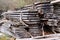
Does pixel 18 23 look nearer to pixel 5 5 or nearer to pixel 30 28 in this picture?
pixel 30 28

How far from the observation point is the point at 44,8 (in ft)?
22.2

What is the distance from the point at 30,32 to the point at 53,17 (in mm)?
1100

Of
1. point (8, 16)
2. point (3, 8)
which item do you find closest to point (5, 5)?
point (3, 8)

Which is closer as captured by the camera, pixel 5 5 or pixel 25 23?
pixel 25 23

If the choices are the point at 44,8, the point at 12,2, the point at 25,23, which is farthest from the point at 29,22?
the point at 12,2

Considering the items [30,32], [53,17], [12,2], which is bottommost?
[30,32]

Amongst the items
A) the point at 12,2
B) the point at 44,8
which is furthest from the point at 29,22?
the point at 12,2

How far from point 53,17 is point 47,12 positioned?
31cm

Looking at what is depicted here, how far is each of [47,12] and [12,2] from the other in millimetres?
7315

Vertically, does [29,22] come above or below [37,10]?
below

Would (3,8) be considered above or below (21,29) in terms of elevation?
above

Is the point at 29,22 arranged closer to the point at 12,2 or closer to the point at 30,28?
the point at 30,28

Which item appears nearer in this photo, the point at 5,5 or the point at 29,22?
the point at 29,22

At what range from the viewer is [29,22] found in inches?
274
